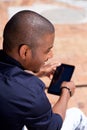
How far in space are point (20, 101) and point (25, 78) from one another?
4.1 inches

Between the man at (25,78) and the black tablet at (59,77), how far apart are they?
0.26 meters

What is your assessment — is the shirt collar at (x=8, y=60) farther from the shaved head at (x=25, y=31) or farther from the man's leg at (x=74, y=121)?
the man's leg at (x=74, y=121)

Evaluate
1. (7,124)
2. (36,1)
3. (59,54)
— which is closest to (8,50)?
(7,124)

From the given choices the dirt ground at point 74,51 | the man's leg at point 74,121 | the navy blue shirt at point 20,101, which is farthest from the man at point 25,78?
the dirt ground at point 74,51

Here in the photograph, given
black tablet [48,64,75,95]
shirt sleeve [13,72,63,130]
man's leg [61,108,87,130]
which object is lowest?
man's leg [61,108,87,130]

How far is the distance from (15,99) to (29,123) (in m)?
0.13

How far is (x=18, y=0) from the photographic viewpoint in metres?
3.90

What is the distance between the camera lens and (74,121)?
1.88m

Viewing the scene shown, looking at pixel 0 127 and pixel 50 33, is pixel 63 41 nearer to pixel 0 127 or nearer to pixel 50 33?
pixel 50 33

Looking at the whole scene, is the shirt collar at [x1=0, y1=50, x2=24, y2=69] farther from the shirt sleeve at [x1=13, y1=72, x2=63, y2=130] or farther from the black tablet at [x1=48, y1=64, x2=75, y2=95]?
the black tablet at [x1=48, y1=64, x2=75, y2=95]

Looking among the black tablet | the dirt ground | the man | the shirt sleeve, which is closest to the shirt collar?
the man

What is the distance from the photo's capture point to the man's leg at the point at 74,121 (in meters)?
1.83

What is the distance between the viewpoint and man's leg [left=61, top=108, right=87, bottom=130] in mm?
1828

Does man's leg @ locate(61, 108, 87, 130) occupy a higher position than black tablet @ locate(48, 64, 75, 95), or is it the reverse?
black tablet @ locate(48, 64, 75, 95)
